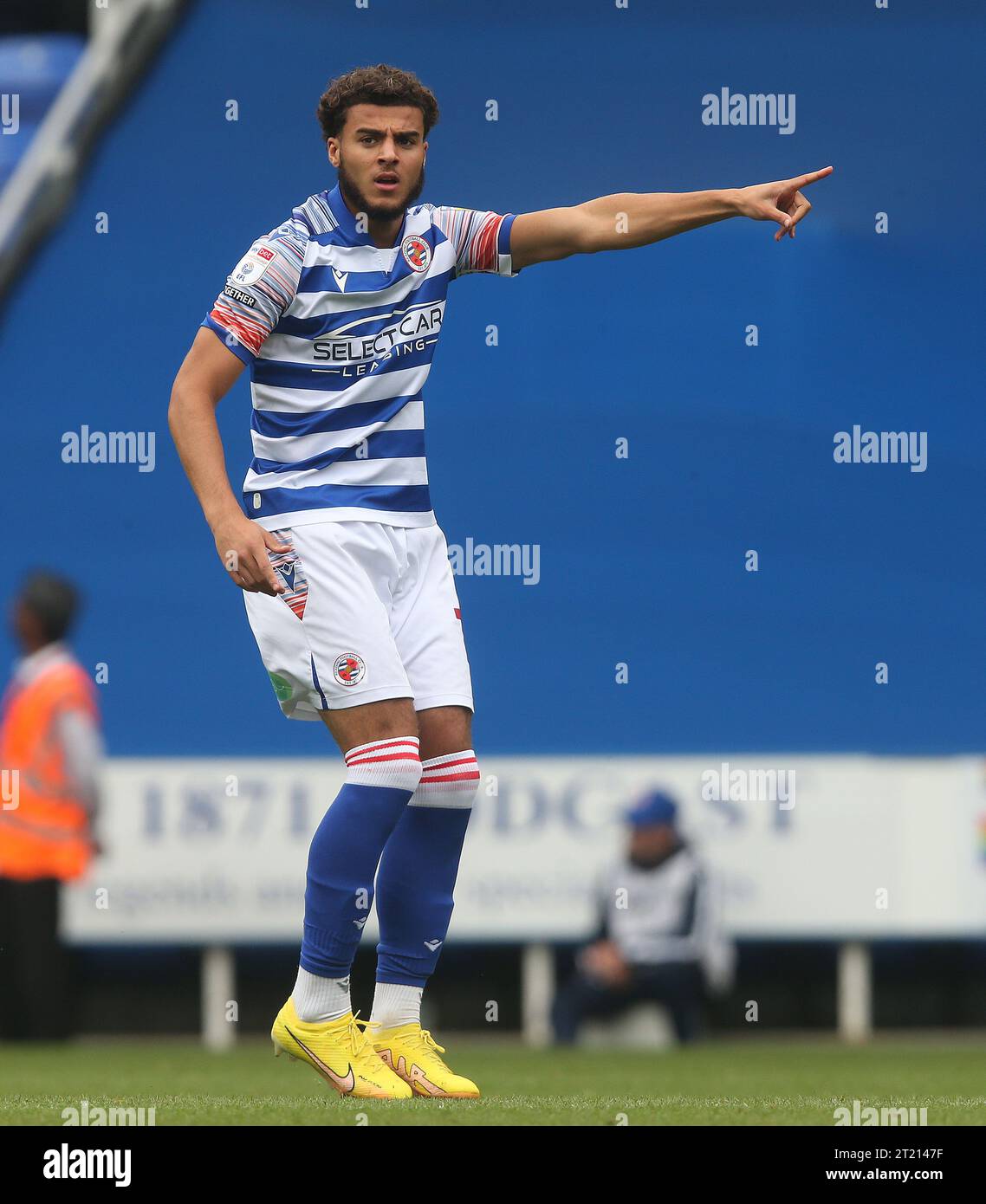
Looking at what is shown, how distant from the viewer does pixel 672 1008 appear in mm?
7816

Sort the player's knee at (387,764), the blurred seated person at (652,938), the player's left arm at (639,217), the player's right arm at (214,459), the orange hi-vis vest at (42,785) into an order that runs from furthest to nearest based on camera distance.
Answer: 1. the blurred seated person at (652,938)
2. the orange hi-vis vest at (42,785)
3. the player's left arm at (639,217)
4. the player's knee at (387,764)
5. the player's right arm at (214,459)

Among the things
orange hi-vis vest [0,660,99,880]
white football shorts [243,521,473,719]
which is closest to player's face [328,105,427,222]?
white football shorts [243,521,473,719]

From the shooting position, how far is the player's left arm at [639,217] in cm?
394

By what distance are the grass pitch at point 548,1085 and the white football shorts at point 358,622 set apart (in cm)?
79

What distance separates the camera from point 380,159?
12.7 ft

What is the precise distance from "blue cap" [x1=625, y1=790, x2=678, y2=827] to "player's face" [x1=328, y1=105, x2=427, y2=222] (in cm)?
447

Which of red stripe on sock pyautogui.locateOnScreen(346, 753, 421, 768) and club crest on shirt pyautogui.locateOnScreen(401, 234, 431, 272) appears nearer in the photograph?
red stripe on sock pyautogui.locateOnScreen(346, 753, 421, 768)

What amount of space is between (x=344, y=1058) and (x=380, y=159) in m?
1.74

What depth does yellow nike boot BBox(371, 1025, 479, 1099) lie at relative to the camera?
12.7 feet

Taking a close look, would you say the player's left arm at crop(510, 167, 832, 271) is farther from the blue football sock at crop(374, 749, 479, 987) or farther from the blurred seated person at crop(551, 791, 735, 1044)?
the blurred seated person at crop(551, 791, 735, 1044)

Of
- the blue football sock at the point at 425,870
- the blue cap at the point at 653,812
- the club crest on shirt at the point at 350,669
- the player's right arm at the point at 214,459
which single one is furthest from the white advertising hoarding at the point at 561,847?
the player's right arm at the point at 214,459

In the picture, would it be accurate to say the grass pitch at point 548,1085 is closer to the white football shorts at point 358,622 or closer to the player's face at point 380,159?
the white football shorts at point 358,622

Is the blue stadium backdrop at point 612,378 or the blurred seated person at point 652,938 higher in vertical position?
the blue stadium backdrop at point 612,378

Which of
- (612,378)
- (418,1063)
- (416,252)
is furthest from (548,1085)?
(612,378)
